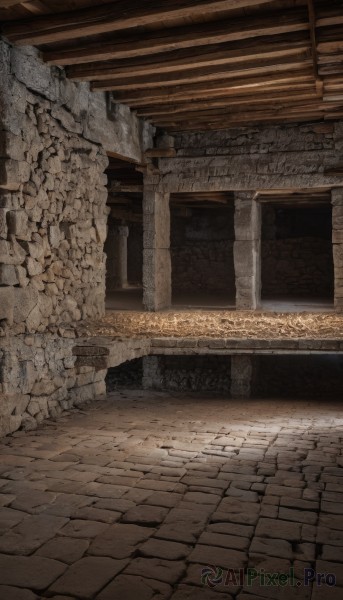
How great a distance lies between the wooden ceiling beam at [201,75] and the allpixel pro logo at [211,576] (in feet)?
18.3

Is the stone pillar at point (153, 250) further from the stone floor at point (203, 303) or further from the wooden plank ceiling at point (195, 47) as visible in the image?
the wooden plank ceiling at point (195, 47)

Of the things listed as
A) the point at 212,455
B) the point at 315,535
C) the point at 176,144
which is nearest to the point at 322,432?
the point at 212,455

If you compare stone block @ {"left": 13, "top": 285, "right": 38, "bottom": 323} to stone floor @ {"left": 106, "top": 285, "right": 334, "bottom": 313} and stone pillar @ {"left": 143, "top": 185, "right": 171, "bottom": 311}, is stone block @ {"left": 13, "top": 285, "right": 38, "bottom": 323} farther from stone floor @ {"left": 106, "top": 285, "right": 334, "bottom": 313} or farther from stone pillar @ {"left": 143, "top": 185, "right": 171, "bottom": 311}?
stone floor @ {"left": 106, "top": 285, "right": 334, "bottom": 313}

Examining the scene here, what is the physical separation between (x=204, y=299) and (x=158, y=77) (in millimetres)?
7707

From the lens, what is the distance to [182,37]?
5758mm

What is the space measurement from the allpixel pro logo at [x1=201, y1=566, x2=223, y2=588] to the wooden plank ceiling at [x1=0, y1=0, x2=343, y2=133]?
4.65 m

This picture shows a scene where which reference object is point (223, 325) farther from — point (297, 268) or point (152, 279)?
point (297, 268)

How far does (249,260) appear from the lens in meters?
10.5

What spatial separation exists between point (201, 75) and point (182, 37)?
1.13 metres

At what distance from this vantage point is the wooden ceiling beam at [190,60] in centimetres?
599

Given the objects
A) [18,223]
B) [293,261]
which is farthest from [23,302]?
[293,261]

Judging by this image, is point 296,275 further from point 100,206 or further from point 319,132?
point 100,206

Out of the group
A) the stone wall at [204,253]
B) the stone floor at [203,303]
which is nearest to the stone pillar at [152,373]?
the stone floor at [203,303]

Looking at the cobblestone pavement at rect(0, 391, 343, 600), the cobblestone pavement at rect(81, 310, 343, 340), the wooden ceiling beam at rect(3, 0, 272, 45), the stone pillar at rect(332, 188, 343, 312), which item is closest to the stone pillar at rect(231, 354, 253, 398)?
the cobblestone pavement at rect(81, 310, 343, 340)
